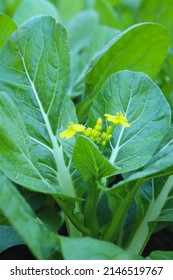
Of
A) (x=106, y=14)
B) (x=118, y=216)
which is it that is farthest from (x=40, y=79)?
(x=106, y=14)

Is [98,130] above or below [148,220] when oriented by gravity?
above

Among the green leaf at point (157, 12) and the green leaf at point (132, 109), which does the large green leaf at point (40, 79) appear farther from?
the green leaf at point (157, 12)

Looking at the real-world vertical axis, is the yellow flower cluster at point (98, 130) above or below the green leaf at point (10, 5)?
below

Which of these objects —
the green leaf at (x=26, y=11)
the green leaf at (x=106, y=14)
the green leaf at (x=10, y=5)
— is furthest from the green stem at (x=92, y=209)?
the green leaf at (x=10, y=5)

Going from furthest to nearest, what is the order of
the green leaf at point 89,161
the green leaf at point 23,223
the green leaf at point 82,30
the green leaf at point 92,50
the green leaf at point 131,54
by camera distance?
the green leaf at point 82,30 < the green leaf at point 92,50 < the green leaf at point 131,54 < the green leaf at point 89,161 < the green leaf at point 23,223

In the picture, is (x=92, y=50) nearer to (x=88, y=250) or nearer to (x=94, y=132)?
(x=94, y=132)

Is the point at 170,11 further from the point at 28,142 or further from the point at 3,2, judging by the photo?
the point at 28,142
